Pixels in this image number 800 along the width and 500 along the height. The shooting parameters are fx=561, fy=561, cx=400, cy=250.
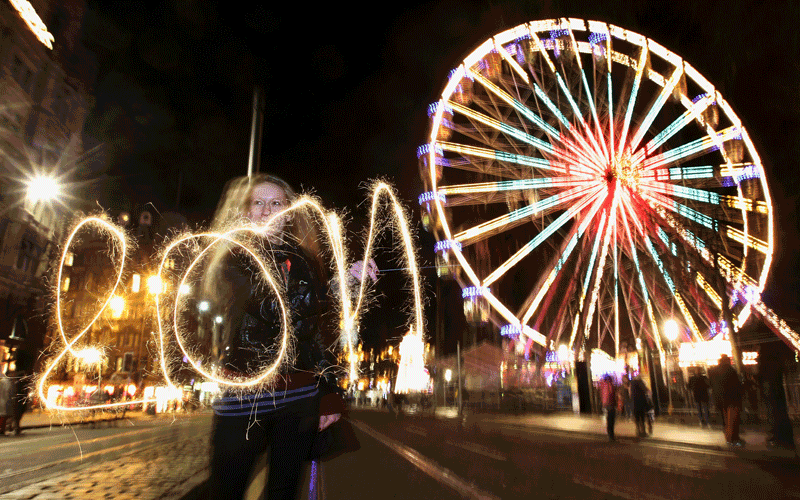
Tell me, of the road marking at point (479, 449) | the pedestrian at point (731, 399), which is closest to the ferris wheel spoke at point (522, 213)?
the road marking at point (479, 449)

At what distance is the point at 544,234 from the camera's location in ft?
61.1

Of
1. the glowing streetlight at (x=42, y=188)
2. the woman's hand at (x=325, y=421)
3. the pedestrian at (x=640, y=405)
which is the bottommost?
the pedestrian at (x=640, y=405)

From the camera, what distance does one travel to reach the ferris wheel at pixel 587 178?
16.9 m

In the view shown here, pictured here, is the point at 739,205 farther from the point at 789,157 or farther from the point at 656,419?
the point at 656,419

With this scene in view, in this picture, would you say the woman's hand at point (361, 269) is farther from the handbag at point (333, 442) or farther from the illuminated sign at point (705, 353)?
the illuminated sign at point (705, 353)

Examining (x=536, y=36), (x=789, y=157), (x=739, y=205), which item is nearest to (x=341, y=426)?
(x=739, y=205)

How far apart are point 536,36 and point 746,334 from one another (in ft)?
40.2

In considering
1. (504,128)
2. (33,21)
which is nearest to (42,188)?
(33,21)

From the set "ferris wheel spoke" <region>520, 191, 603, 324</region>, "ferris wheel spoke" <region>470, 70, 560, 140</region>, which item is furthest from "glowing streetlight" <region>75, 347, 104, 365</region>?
"ferris wheel spoke" <region>470, 70, 560, 140</region>

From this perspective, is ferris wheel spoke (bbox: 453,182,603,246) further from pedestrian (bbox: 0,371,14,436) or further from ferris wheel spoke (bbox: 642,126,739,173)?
pedestrian (bbox: 0,371,14,436)

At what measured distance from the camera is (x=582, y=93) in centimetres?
1869

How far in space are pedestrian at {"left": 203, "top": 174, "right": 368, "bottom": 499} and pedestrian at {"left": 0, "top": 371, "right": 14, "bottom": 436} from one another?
14.9 m

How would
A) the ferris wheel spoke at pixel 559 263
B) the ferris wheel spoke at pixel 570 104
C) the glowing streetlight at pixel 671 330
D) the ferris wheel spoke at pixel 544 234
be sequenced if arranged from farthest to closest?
the glowing streetlight at pixel 671 330 < the ferris wheel spoke at pixel 559 263 < the ferris wheel spoke at pixel 544 234 < the ferris wheel spoke at pixel 570 104

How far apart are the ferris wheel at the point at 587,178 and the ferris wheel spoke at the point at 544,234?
0.12ft
